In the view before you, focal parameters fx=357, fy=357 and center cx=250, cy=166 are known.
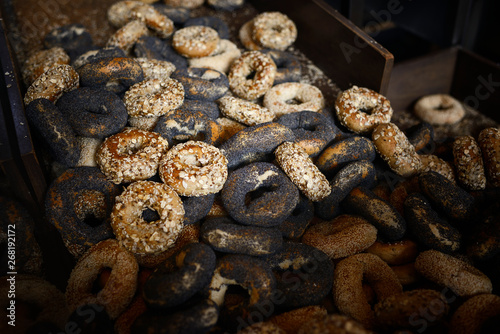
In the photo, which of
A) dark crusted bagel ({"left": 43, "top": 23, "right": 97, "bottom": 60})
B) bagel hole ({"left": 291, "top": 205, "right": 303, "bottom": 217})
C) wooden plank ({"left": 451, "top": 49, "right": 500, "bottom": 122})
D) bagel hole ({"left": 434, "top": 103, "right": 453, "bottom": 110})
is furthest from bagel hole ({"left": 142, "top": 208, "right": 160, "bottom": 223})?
wooden plank ({"left": 451, "top": 49, "right": 500, "bottom": 122})

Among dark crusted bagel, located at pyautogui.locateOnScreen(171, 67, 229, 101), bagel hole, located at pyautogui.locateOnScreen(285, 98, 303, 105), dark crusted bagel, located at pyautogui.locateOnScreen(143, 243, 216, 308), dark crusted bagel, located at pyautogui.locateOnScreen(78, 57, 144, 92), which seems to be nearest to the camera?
dark crusted bagel, located at pyautogui.locateOnScreen(143, 243, 216, 308)

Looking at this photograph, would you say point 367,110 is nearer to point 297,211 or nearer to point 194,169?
point 297,211

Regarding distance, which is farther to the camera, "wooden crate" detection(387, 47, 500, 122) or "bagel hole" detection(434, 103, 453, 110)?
"bagel hole" detection(434, 103, 453, 110)

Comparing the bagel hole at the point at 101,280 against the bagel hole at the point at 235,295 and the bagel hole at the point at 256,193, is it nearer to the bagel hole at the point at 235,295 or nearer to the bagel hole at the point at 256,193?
the bagel hole at the point at 235,295

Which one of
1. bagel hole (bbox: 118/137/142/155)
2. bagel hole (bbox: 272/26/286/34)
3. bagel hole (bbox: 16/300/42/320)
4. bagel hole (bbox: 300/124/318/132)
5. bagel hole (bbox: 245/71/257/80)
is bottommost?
bagel hole (bbox: 16/300/42/320)

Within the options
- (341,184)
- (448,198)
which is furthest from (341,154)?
(448,198)

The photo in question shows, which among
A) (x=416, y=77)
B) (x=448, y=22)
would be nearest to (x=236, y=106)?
(x=416, y=77)

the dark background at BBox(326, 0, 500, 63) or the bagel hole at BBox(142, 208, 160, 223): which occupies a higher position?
the dark background at BBox(326, 0, 500, 63)

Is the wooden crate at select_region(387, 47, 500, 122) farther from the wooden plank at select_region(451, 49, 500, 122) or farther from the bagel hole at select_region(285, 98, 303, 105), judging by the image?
the bagel hole at select_region(285, 98, 303, 105)
